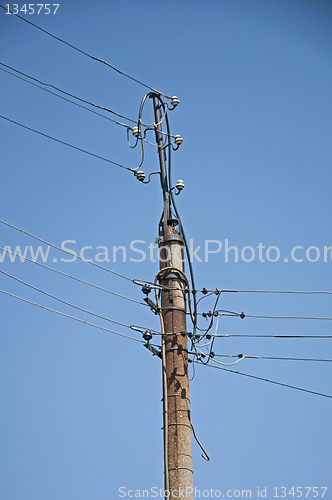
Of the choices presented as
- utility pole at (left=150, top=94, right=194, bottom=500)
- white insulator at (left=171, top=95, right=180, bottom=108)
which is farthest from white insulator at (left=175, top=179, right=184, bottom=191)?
white insulator at (left=171, top=95, right=180, bottom=108)

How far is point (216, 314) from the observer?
336 inches

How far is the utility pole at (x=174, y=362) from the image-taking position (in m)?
6.50

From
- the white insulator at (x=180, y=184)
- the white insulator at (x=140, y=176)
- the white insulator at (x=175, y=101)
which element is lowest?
the white insulator at (x=180, y=184)

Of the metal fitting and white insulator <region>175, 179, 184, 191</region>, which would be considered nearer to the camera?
white insulator <region>175, 179, 184, 191</region>

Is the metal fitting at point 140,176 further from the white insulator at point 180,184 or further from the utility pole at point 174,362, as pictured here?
the white insulator at point 180,184

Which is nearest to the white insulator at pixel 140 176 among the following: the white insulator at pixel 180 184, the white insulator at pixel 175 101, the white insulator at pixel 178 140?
the white insulator at pixel 180 184

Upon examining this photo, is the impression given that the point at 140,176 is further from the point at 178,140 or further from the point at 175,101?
the point at 175,101

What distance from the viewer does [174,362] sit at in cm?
720

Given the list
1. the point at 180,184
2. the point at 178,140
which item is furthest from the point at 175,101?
the point at 180,184

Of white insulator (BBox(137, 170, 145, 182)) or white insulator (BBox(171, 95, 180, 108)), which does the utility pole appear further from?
white insulator (BBox(171, 95, 180, 108))

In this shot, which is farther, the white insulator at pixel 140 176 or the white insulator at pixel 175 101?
the white insulator at pixel 175 101

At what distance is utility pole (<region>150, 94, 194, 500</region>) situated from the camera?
21.3ft

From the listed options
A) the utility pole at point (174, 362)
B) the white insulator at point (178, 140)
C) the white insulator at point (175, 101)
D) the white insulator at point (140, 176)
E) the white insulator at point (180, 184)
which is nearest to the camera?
the utility pole at point (174, 362)

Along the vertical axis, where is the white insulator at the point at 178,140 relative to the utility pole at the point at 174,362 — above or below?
above
